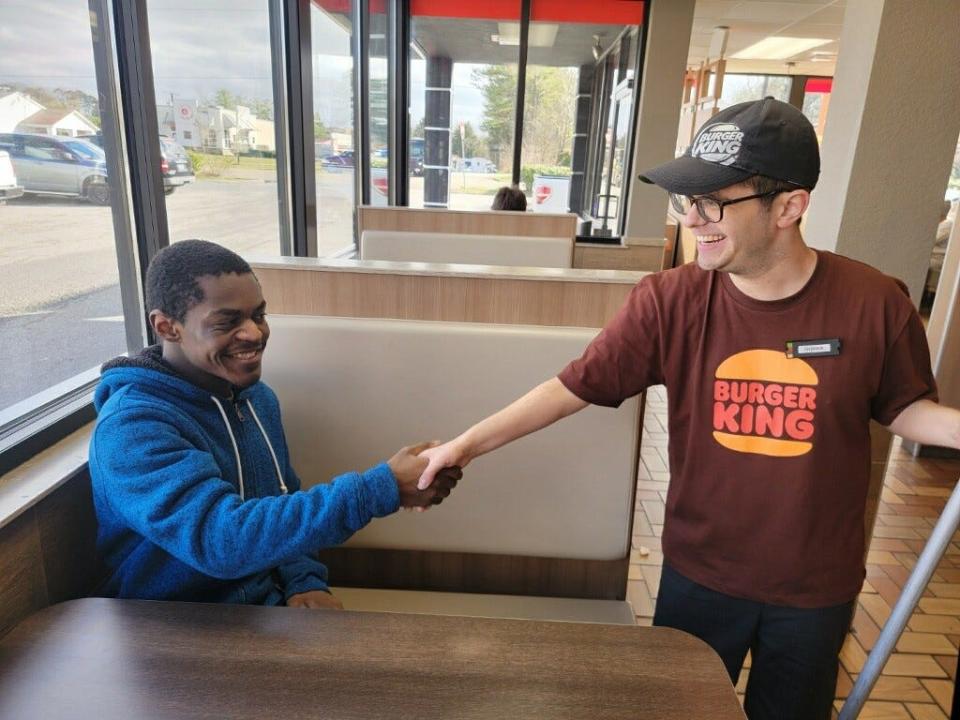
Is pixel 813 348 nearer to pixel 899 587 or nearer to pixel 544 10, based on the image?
pixel 899 587

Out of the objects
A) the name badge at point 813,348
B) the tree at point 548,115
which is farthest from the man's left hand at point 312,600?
the tree at point 548,115

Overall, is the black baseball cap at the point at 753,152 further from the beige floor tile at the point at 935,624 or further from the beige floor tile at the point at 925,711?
the beige floor tile at the point at 935,624

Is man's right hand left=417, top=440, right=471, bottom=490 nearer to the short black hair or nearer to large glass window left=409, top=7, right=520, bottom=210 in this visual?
the short black hair

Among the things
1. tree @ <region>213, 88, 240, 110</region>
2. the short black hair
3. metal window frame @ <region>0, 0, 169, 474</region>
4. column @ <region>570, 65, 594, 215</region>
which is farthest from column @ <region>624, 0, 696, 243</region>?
the short black hair

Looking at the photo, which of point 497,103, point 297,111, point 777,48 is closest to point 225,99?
point 297,111

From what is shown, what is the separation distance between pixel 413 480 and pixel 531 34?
6135 millimetres

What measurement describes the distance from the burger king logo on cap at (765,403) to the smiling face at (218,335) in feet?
2.84

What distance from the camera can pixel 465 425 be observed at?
1602mm

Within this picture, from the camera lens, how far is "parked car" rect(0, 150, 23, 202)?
4.33ft

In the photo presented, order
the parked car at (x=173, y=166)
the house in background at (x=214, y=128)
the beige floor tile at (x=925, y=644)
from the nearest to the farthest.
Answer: the parked car at (x=173, y=166) < the house in background at (x=214, y=128) < the beige floor tile at (x=925, y=644)

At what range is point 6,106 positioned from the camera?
4.30 feet

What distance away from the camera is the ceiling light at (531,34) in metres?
6.26

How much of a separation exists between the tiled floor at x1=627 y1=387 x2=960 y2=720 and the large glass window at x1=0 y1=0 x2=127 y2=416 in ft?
6.30

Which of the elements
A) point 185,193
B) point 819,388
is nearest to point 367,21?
point 185,193
